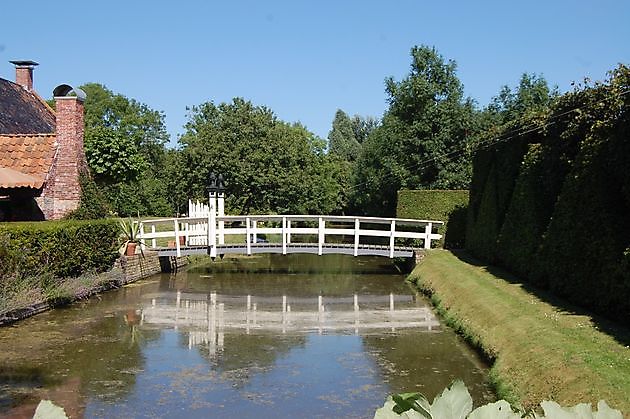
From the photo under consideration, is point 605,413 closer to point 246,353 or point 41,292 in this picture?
point 246,353

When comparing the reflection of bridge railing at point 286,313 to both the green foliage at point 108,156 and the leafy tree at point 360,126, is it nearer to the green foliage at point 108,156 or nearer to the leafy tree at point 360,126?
the green foliage at point 108,156

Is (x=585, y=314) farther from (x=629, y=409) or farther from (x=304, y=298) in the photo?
(x=304, y=298)

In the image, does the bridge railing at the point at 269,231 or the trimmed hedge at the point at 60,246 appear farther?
the bridge railing at the point at 269,231

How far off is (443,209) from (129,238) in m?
11.5

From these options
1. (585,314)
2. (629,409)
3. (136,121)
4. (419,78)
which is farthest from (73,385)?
(136,121)

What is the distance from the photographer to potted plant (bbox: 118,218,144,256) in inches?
780

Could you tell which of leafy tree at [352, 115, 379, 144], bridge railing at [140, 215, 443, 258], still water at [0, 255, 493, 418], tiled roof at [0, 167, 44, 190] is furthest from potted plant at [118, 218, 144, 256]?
leafy tree at [352, 115, 379, 144]

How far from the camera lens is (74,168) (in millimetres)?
18672

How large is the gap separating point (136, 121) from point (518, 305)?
50671 mm

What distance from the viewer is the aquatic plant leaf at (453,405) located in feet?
4.77

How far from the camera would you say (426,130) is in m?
32.7

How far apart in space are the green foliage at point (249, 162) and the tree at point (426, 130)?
4.42 m

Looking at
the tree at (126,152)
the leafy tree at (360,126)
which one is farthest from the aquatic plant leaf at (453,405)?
the leafy tree at (360,126)

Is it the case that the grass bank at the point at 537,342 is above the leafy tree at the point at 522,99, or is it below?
below
